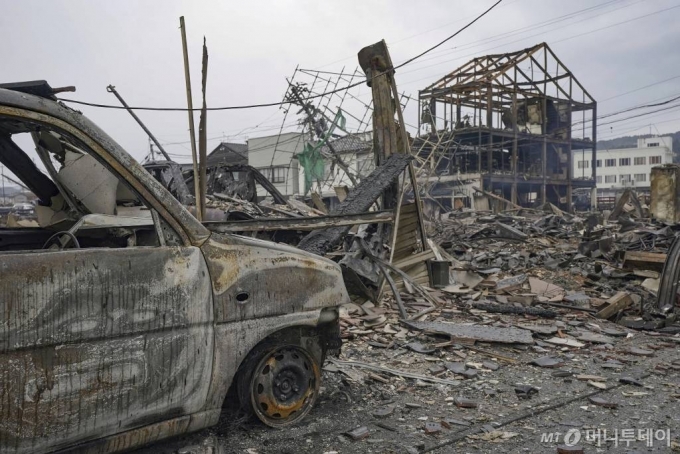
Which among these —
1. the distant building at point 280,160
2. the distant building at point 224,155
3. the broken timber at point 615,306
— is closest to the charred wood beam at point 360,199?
the broken timber at point 615,306

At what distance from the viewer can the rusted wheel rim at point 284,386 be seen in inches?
140

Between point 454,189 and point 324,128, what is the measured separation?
41.0ft

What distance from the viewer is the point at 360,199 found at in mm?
8773

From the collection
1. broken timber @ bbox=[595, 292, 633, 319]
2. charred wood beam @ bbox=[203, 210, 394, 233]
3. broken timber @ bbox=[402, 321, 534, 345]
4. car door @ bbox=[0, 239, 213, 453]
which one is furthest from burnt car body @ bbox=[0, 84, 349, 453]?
broken timber @ bbox=[595, 292, 633, 319]

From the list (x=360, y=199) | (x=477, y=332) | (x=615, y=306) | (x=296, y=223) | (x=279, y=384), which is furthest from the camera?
(x=360, y=199)

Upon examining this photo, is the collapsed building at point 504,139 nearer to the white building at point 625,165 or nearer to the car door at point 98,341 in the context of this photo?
the car door at point 98,341

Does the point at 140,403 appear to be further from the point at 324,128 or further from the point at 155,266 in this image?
the point at 324,128

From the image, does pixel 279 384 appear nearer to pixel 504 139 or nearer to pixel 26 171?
pixel 26 171

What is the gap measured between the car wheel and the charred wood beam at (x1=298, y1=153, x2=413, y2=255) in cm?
376

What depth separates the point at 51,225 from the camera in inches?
154

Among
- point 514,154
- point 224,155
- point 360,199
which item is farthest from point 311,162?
point 360,199

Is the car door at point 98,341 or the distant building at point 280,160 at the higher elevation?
the distant building at point 280,160

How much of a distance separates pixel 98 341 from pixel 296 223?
3615 mm

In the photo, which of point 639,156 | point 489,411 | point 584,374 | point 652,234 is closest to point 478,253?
point 652,234
